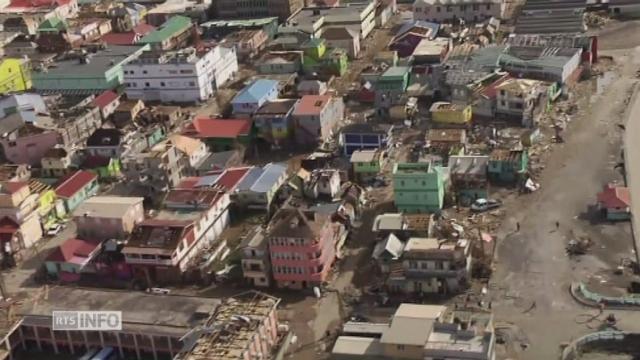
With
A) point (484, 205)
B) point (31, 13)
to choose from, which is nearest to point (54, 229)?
Result: point (484, 205)

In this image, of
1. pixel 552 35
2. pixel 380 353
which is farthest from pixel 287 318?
pixel 552 35

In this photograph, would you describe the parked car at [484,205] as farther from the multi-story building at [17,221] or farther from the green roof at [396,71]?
the multi-story building at [17,221]

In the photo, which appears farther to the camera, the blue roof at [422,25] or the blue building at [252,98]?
the blue roof at [422,25]

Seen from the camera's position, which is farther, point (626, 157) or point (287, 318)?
point (626, 157)

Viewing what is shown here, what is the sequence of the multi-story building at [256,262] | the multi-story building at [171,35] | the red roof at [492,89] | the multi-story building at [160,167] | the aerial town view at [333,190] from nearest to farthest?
the aerial town view at [333,190] → the multi-story building at [256,262] → the multi-story building at [160,167] → the red roof at [492,89] → the multi-story building at [171,35]

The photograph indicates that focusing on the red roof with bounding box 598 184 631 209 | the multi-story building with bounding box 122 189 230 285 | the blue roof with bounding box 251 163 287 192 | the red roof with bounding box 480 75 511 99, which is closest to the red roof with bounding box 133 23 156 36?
the blue roof with bounding box 251 163 287 192

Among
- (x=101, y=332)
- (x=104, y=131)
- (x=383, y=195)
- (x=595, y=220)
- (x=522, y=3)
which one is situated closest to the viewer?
(x=101, y=332)

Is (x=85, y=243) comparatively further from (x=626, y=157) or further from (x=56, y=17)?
(x=56, y=17)

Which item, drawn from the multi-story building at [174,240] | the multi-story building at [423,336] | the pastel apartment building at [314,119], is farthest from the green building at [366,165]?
the multi-story building at [423,336]
